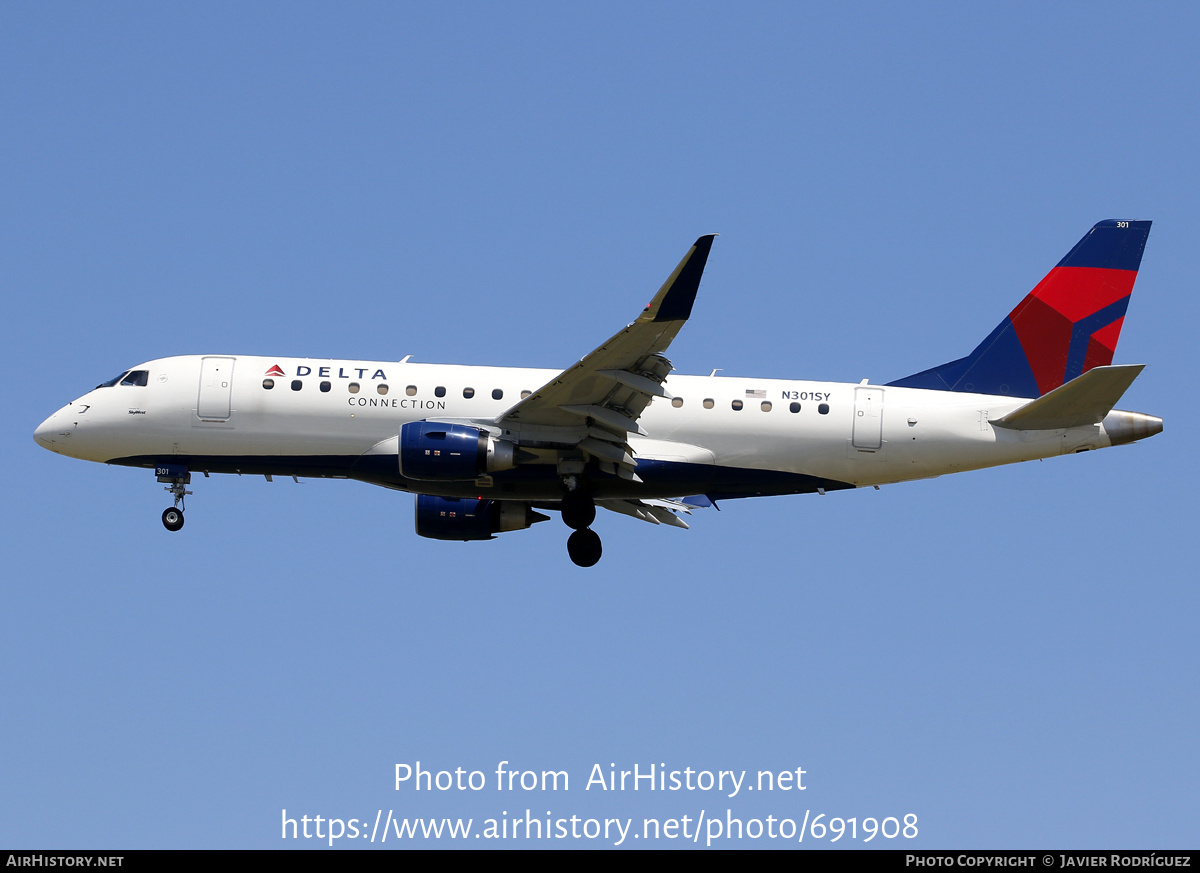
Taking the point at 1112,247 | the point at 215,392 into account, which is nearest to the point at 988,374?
the point at 1112,247

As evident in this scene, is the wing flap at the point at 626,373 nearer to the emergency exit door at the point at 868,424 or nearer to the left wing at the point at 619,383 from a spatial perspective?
the left wing at the point at 619,383

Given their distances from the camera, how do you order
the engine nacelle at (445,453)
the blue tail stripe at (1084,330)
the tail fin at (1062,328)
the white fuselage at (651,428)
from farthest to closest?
the blue tail stripe at (1084,330) < the tail fin at (1062,328) < the white fuselage at (651,428) < the engine nacelle at (445,453)

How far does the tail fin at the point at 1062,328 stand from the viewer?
35.8 metres

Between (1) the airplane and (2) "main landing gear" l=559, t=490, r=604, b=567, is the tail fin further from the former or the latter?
(2) "main landing gear" l=559, t=490, r=604, b=567

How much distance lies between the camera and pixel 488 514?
3691 centimetres

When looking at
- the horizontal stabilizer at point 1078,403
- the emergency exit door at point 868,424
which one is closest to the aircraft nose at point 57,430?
the emergency exit door at point 868,424

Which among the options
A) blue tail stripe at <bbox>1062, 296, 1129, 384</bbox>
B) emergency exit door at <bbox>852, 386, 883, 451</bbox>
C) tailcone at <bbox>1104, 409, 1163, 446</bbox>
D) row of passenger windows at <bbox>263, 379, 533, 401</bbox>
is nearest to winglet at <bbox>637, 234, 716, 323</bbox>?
row of passenger windows at <bbox>263, 379, 533, 401</bbox>

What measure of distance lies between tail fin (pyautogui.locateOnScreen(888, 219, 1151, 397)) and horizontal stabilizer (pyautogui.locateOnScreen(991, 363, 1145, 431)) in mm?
1903

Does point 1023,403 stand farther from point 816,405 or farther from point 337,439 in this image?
point 337,439

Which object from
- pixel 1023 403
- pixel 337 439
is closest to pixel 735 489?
pixel 1023 403

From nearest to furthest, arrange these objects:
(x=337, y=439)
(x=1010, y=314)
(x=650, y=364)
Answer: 1. (x=650, y=364)
2. (x=337, y=439)
3. (x=1010, y=314)

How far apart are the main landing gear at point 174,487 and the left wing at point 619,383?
855 cm

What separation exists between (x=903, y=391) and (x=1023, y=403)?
299 centimetres

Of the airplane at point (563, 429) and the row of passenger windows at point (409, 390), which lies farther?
the row of passenger windows at point (409, 390)
